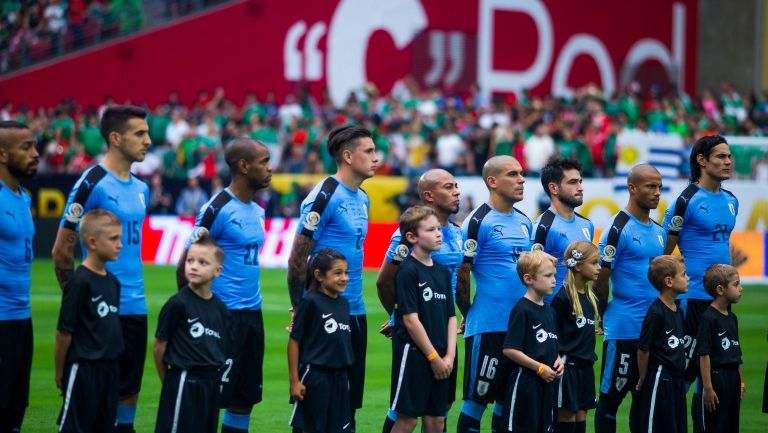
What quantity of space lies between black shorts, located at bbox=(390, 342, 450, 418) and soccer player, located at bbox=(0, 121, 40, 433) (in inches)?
105

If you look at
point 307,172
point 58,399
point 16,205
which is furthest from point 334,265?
point 307,172

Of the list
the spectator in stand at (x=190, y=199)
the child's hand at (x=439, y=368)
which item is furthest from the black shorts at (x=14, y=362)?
the spectator in stand at (x=190, y=199)

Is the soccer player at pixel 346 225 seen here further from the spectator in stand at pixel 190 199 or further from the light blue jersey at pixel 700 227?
the spectator in stand at pixel 190 199

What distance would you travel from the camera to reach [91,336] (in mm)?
8305

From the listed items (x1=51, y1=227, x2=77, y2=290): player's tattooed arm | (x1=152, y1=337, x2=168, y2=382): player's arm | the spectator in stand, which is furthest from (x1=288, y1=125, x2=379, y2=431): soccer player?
the spectator in stand

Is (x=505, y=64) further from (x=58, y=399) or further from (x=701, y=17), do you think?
(x=58, y=399)

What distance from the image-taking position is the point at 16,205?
8625 mm

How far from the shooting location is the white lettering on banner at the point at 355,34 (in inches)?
1497

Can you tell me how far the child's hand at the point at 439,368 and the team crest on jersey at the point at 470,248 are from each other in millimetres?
1239

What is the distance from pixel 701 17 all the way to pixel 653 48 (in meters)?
2.28

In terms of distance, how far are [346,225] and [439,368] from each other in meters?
1.38

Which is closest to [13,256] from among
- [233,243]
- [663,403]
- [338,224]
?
[233,243]

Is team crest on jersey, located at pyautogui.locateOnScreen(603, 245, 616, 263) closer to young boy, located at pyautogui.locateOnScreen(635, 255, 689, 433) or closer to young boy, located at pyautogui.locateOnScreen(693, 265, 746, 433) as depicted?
young boy, located at pyautogui.locateOnScreen(635, 255, 689, 433)

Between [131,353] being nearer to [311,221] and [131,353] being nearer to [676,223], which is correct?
[311,221]
